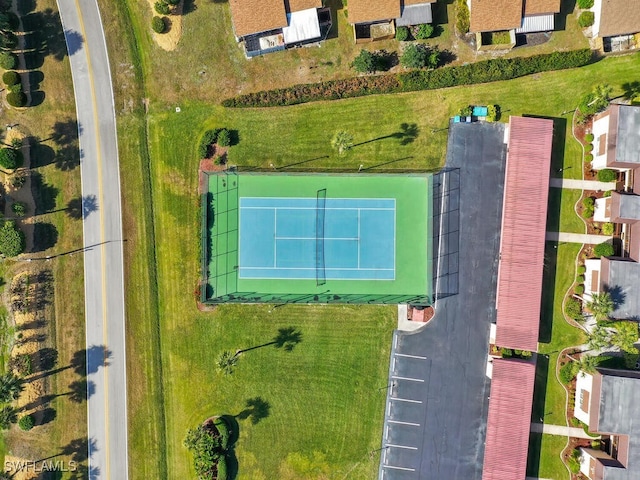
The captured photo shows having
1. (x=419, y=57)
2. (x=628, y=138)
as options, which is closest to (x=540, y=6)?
(x=419, y=57)

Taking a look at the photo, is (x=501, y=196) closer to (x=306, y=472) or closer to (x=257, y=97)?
(x=257, y=97)

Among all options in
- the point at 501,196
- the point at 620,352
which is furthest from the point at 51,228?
the point at 620,352

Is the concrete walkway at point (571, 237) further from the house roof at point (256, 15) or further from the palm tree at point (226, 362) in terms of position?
the house roof at point (256, 15)

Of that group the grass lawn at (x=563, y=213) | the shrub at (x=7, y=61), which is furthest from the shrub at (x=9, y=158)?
the grass lawn at (x=563, y=213)

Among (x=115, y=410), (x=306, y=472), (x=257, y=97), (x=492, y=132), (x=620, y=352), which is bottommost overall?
(x=306, y=472)

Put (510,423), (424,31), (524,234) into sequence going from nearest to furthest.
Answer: (510,423) < (524,234) < (424,31)

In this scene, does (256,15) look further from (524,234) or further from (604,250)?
(604,250)
